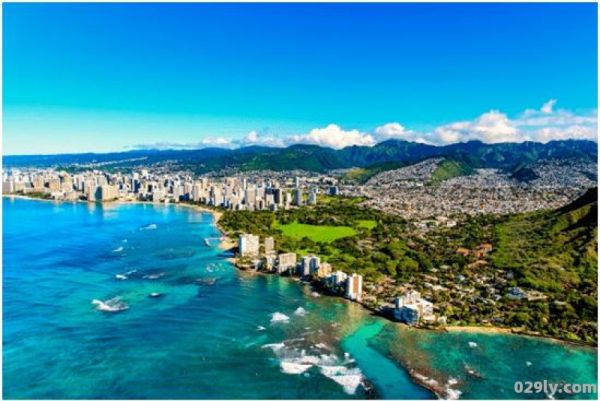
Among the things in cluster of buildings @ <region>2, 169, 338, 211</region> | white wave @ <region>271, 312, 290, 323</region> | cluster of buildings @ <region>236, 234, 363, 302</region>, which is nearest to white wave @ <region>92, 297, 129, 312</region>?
white wave @ <region>271, 312, 290, 323</region>

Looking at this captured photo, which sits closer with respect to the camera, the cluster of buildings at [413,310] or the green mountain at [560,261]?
the cluster of buildings at [413,310]

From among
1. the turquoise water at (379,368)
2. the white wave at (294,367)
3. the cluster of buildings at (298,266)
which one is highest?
the cluster of buildings at (298,266)

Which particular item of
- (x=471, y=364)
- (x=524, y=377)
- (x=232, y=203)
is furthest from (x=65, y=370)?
(x=232, y=203)

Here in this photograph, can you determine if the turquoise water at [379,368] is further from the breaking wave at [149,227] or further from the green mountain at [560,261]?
the breaking wave at [149,227]

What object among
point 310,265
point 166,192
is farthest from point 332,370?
point 166,192

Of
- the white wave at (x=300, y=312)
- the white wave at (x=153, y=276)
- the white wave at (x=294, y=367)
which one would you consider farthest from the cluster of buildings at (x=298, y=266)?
the white wave at (x=294, y=367)

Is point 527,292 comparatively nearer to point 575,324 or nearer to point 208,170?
point 575,324

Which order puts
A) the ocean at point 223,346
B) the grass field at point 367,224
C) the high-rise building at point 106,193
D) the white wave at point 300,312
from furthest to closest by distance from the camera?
the high-rise building at point 106,193 → the grass field at point 367,224 → the white wave at point 300,312 → the ocean at point 223,346

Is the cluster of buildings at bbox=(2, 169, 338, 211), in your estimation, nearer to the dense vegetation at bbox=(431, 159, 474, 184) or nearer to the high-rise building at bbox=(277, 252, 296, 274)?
the high-rise building at bbox=(277, 252, 296, 274)
